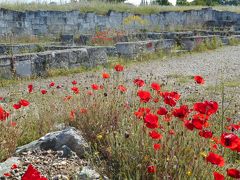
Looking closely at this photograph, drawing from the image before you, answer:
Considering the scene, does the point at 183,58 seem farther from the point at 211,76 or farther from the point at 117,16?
the point at 117,16

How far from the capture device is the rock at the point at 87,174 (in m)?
2.88

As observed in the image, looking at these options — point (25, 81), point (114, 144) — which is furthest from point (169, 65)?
point (114, 144)

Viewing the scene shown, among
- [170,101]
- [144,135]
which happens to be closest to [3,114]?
[144,135]

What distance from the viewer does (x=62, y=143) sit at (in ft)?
12.4

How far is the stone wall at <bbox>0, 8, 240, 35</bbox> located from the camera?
17.7 metres

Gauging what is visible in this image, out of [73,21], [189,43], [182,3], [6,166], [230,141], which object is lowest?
[6,166]

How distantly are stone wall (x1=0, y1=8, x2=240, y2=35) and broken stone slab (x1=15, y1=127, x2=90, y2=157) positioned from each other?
13.9 meters

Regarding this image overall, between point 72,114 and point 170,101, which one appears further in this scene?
point 72,114

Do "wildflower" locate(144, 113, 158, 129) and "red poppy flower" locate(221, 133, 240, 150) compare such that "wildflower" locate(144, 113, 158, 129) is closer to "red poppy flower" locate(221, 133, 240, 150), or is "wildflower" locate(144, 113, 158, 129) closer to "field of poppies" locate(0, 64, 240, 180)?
"field of poppies" locate(0, 64, 240, 180)

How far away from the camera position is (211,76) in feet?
30.7

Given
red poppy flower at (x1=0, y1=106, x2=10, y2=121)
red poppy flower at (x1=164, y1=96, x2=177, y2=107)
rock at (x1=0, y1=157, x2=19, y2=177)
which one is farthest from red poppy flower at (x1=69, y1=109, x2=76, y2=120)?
red poppy flower at (x1=164, y1=96, x2=177, y2=107)

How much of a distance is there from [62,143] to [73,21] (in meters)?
16.5

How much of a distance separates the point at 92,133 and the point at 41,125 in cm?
80

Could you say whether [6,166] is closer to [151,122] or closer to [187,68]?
[151,122]
